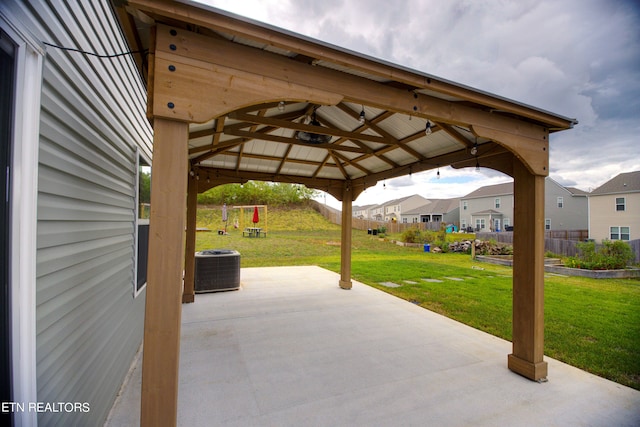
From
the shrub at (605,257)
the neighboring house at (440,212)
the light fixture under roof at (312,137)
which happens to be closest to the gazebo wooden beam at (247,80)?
the light fixture under roof at (312,137)

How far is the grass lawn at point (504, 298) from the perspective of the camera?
366 cm

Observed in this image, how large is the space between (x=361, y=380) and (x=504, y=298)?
195 inches

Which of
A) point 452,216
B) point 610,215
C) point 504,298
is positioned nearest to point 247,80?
point 504,298

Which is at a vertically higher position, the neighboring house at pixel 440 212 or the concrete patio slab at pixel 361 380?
the neighboring house at pixel 440 212

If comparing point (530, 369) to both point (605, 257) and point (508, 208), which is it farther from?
point (508, 208)

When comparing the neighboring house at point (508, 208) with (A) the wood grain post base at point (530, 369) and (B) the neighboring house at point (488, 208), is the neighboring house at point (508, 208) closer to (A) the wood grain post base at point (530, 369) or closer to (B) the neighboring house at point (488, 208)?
(B) the neighboring house at point (488, 208)

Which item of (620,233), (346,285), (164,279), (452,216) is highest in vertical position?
(452,216)

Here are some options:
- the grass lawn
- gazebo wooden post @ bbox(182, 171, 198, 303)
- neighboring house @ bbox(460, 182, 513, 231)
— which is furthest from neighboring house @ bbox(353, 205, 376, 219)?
gazebo wooden post @ bbox(182, 171, 198, 303)

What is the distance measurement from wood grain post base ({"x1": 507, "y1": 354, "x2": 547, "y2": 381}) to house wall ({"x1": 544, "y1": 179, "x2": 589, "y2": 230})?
952 inches

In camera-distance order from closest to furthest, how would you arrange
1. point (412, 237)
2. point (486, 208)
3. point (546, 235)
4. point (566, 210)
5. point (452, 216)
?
point (412, 237) < point (546, 235) < point (566, 210) < point (486, 208) < point (452, 216)

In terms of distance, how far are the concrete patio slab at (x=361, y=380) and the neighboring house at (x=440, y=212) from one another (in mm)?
30373

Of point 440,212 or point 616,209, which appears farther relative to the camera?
point 440,212

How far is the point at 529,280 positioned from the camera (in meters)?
3.10

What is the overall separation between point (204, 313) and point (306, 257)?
757 centimetres
